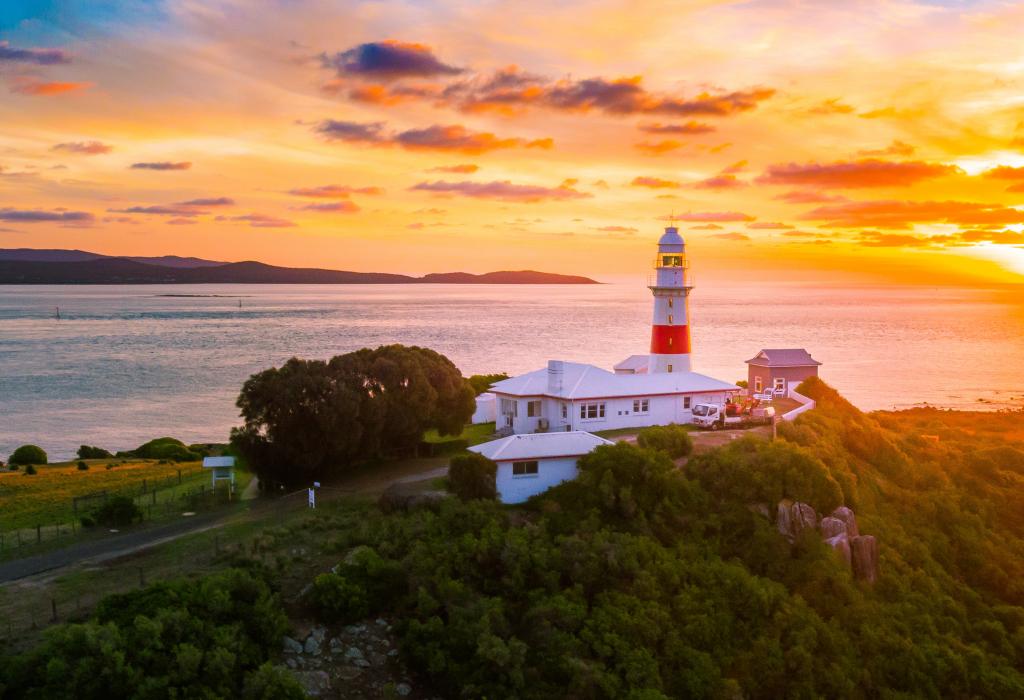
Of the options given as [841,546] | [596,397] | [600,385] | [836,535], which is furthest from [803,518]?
[600,385]

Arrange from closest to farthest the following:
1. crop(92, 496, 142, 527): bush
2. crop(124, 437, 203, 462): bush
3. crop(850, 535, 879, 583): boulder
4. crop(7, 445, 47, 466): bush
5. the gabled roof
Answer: crop(850, 535, 879, 583): boulder, crop(92, 496, 142, 527): bush, the gabled roof, crop(7, 445, 47, 466): bush, crop(124, 437, 203, 462): bush

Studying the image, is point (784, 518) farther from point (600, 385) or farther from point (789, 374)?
point (789, 374)

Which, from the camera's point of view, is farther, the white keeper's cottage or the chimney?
the chimney

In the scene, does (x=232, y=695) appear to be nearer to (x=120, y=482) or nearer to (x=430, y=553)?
(x=430, y=553)

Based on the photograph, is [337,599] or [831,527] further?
[831,527]

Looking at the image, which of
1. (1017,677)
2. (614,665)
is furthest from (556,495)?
(1017,677)

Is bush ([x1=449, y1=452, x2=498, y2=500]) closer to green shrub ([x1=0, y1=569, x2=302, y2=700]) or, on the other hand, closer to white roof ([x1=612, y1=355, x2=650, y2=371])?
green shrub ([x1=0, y1=569, x2=302, y2=700])

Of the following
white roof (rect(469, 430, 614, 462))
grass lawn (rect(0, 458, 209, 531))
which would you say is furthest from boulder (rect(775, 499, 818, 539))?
grass lawn (rect(0, 458, 209, 531))
